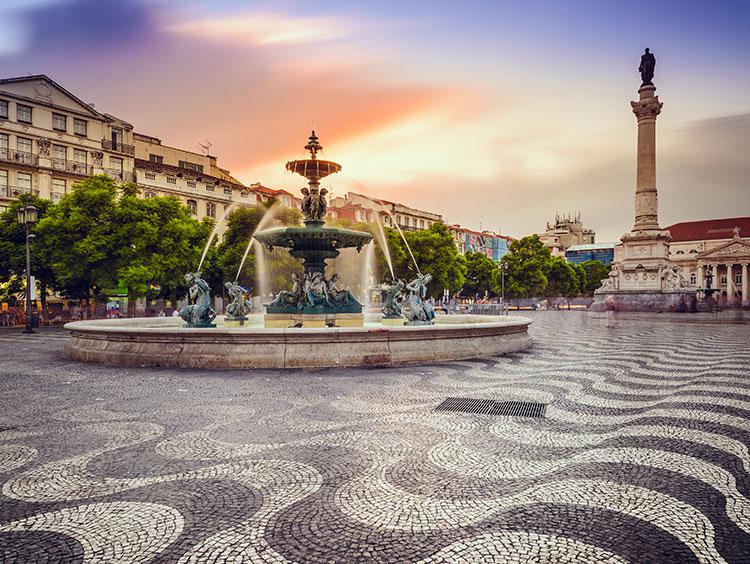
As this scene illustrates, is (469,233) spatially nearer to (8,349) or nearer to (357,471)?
(8,349)

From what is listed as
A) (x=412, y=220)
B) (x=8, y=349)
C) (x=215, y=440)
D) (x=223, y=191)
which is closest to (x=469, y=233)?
(x=412, y=220)

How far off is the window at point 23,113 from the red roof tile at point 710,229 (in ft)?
392

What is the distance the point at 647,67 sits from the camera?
130 ft

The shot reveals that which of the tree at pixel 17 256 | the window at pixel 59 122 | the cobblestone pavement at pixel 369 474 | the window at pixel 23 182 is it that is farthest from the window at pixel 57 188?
the cobblestone pavement at pixel 369 474

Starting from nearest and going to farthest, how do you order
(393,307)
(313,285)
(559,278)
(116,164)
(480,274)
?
1. (313,285)
2. (393,307)
3. (116,164)
4. (480,274)
5. (559,278)

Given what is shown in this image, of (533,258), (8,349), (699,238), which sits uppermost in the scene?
(699,238)

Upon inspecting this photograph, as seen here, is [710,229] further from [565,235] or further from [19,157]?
[19,157]

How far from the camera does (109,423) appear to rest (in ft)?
20.5

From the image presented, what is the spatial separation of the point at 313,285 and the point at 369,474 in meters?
12.4

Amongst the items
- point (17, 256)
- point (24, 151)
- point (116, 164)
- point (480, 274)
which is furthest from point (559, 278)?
→ point (24, 151)

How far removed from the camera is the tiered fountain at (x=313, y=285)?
→ 52.2 feet

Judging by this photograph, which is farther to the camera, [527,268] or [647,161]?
[527,268]

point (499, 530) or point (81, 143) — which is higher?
point (81, 143)

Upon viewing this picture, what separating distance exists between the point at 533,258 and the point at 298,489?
6854 cm
